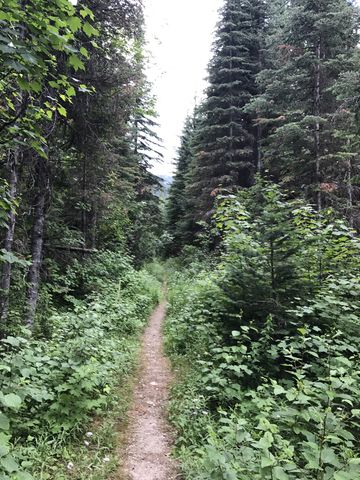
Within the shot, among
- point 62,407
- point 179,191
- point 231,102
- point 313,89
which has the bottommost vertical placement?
point 62,407

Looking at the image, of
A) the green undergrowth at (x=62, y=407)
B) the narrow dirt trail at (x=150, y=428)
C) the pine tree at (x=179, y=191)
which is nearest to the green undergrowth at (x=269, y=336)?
the narrow dirt trail at (x=150, y=428)

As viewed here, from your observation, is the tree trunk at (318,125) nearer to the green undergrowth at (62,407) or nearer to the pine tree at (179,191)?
the green undergrowth at (62,407)

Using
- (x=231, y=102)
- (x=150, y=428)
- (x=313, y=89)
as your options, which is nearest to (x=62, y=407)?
(x=150, y=428)

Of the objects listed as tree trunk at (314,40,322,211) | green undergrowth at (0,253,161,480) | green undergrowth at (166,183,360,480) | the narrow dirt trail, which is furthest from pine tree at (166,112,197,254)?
green undergrowth at (0,253,161,480)

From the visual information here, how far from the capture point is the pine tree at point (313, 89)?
13.0 metres

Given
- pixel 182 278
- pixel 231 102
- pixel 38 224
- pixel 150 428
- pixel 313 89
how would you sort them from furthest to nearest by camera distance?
pixel 231 102, pixel 182 278, pixel 313 89, pixel 38 224, pixel 150 428

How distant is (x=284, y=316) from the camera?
5.56 meters

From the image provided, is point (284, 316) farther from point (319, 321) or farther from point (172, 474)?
point (172, 474)

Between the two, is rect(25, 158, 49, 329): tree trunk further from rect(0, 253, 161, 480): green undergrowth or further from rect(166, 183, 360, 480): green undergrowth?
rect(166, 183, 360, 480): green undergrowth

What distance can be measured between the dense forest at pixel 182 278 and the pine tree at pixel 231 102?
52.0 inches

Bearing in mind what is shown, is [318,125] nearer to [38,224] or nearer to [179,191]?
[38,224]

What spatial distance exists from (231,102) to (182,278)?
10958 mm

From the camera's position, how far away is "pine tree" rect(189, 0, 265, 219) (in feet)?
64.6

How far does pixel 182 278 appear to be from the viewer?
56.9 feet
